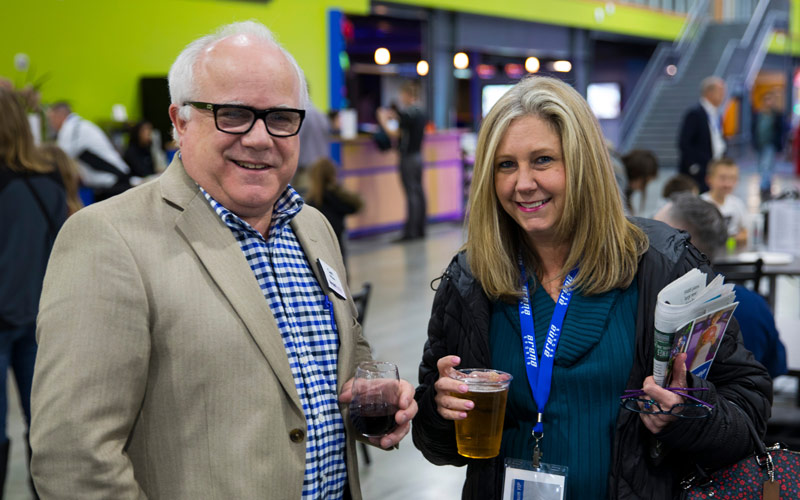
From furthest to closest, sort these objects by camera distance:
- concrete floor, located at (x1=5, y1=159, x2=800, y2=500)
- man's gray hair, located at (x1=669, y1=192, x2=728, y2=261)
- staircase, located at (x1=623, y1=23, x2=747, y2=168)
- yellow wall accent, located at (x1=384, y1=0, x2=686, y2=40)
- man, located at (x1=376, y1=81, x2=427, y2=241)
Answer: staircase, located at (x1=623, y1=23, x2=747, y2=168)
yellow wall accent, located at (x1=384, y1=0, x2=686, y2=40)
man, located at (x1=376, y1=81, x2=427, y2=241)
concrete floor, located at (x1=5, y1=159, x2=800, y2=500)
man's gray hair, located at (x1=669, y1=192, x2=728, y2=261)

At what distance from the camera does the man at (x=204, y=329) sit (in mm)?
1375

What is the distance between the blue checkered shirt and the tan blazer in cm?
6

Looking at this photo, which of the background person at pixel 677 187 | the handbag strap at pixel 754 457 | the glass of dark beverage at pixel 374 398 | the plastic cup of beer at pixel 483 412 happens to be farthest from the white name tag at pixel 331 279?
the background person at pixel 677 187

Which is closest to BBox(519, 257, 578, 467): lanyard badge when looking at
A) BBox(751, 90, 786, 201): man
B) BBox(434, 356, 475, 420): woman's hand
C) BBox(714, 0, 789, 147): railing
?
BBox(434, 356, 475, 420): woman's hand

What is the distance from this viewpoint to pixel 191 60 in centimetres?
156

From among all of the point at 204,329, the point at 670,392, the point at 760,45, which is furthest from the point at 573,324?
the point at 760,45

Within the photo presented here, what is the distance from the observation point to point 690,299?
5.23 feet

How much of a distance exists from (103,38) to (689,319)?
377 inches

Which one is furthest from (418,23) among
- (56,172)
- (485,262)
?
(485,262)

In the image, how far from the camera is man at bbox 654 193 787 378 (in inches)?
120

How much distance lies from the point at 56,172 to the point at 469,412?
260cm

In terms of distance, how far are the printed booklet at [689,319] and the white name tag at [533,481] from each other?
0.29 metres

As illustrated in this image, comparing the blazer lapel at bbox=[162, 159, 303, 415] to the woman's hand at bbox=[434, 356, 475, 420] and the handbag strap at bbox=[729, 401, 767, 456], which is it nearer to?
the woman's hand at bbox=[434, 356, 475, 420]

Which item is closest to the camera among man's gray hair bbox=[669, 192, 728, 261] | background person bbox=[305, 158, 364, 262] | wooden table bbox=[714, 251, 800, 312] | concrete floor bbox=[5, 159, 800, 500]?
man's gray hair bbox=[669, 192, 728, 261]
